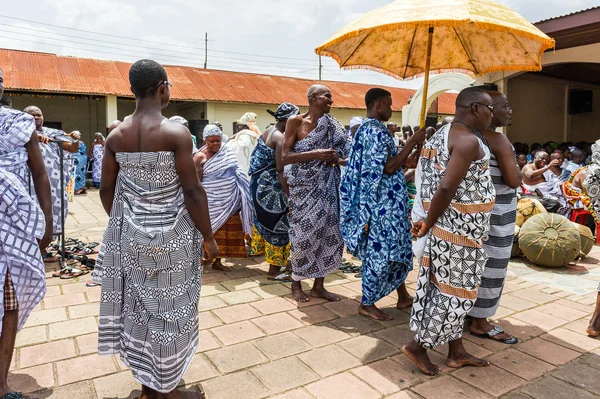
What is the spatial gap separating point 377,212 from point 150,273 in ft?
6.03

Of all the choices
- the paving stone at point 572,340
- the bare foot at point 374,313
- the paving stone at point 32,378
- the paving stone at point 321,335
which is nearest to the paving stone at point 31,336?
the paving stone at point 32,378

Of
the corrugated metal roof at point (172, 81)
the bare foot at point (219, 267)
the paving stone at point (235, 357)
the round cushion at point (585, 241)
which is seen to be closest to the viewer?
the paving stone at point (235, 357)

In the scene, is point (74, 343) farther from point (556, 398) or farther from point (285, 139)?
point (556, 398)

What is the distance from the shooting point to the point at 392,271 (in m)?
3.69

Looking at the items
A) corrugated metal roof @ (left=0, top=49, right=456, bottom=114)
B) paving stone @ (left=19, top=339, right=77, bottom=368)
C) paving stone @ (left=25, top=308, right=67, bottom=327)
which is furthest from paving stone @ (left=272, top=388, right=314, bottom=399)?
corrugated metal roof @ (left=0, top=49, right=456, bottom=114)

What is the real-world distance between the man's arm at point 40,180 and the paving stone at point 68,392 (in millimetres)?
816

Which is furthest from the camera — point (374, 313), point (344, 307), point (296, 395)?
point (344, 307)

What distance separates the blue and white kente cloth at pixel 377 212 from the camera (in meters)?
3.51

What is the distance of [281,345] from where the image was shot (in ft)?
10.5

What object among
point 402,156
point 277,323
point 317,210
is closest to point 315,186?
point 317,210

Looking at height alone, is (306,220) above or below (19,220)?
below

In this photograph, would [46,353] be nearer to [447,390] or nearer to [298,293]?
[298,293]

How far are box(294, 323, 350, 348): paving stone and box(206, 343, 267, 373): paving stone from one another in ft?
1.34

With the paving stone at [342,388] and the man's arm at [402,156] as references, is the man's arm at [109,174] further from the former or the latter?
the man's arm at [402,156]
